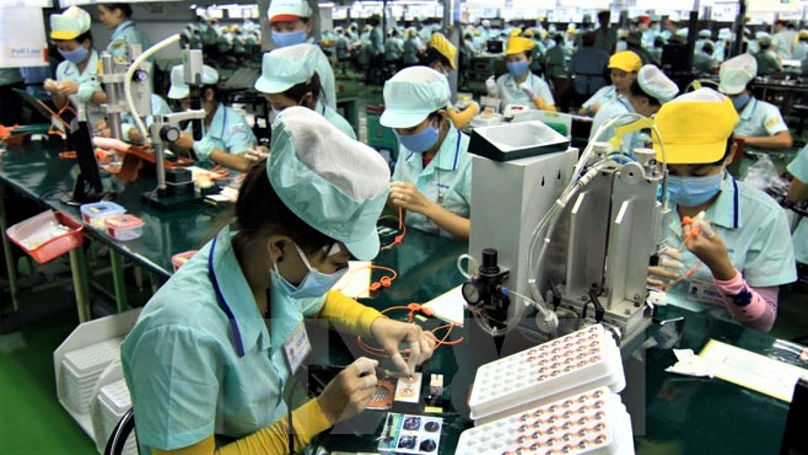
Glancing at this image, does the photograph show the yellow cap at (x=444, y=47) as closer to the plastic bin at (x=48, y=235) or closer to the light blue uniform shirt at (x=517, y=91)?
the light blue uniform shirt at (x=517, y=91)

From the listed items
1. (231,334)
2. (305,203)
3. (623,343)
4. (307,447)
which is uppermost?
(305,203)

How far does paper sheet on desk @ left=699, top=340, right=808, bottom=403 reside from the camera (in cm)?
139

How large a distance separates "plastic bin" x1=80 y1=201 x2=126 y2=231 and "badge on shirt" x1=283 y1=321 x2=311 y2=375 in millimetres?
1381

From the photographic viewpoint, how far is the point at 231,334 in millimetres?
1124

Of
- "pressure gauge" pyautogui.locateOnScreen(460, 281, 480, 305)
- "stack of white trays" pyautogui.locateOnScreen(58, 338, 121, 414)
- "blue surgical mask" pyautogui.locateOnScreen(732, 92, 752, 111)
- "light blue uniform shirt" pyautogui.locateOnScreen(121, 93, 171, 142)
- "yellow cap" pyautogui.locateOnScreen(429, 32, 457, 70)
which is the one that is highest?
"yellow cap" pyautogui.locateOnScreen(429, 32, 457, 70)

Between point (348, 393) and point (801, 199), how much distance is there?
9.15 ft

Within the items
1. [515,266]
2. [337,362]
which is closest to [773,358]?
[515,266]

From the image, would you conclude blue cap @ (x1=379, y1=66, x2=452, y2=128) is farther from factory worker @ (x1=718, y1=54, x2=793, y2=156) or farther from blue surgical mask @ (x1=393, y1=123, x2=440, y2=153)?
factory worker @ (x1=718, y1=54, x2=793, y2=156)

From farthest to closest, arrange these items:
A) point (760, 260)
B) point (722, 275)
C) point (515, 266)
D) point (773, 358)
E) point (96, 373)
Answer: point (96, 373) → point (760, 260) → point (722, 275) → point (773, 358) → point (515, 266)

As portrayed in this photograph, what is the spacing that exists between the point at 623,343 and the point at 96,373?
6.46ft

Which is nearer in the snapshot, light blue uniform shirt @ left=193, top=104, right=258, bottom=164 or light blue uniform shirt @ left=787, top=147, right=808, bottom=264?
light blue uniform shirt @ left=787, top=147, right=808, bottom=264

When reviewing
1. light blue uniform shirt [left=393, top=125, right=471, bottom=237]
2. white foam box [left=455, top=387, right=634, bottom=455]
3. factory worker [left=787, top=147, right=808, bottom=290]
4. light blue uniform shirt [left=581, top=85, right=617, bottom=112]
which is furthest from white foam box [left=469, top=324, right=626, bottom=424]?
light blue uniform shirt [left=581, top=85, right=617, bottom=112]

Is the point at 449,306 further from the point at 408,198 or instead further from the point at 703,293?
the point at 703,293

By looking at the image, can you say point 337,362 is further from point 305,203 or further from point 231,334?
point 305,203
